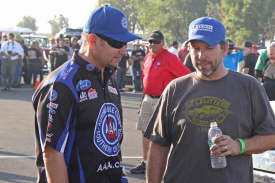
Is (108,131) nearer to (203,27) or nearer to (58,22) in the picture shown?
(203,27)

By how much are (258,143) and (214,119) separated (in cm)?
32

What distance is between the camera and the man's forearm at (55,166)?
9.76ft

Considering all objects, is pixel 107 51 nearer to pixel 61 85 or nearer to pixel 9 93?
pixel 61 85

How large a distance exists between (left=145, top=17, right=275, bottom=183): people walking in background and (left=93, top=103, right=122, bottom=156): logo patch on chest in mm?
435

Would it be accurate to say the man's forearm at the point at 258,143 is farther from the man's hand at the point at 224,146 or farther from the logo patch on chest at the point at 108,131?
the logo patch on chest at the point at 108,131

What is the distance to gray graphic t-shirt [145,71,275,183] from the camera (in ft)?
11.4

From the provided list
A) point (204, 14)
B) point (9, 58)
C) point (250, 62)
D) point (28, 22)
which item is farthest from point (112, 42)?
point (28, 22)

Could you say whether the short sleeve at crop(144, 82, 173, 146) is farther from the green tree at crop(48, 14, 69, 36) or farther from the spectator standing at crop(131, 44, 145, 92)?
the green tree at crop(48, 14, 69, 36)

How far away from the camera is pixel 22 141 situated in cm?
1038

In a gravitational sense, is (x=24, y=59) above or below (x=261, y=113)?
below

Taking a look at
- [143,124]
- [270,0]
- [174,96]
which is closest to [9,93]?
[143,124]

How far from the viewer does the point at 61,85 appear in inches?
119

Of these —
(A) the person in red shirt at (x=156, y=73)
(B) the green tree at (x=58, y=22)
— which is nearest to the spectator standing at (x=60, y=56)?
(A) the person in red shirt at (x=156, y=73)

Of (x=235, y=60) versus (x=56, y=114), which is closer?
(x=56, y=114)
